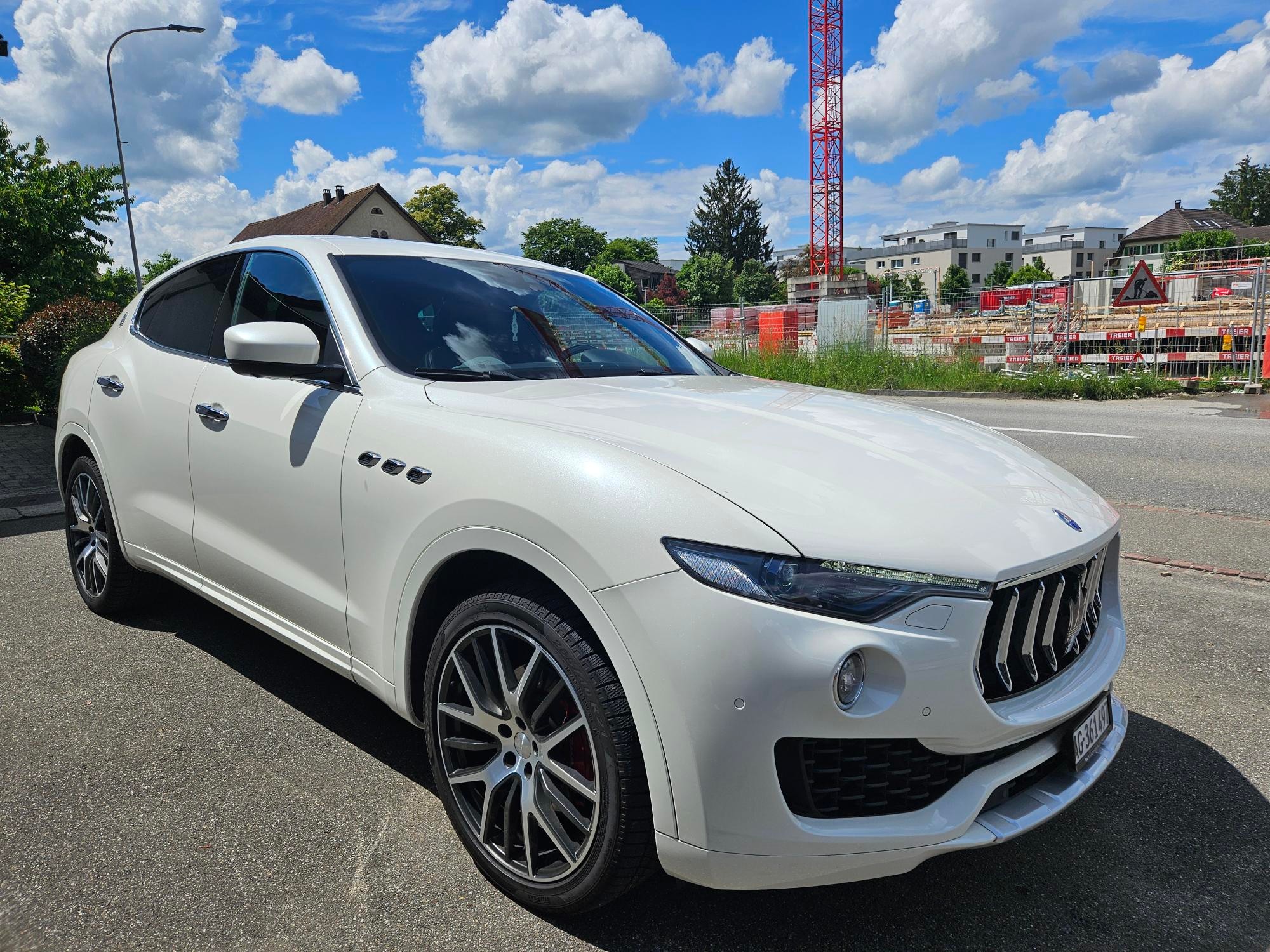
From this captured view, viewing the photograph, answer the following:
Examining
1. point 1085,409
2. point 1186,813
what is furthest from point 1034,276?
point 1186,813

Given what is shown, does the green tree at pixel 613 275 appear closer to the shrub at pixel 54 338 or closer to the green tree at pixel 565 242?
the green tree at pixel 565 242

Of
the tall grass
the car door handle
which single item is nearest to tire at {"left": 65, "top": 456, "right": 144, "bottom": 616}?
the car door handle

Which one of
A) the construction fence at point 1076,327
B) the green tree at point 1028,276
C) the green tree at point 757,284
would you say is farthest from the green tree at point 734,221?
the construction fence at point 1076,327

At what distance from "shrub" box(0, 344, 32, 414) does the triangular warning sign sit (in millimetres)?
17963

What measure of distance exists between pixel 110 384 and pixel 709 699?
3.35 metres

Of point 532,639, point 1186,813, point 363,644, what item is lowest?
point 1186,813

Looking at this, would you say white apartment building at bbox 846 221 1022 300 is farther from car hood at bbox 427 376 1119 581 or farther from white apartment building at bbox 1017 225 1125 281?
car hood at bbox 427 376 1119 581

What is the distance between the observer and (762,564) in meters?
1.84

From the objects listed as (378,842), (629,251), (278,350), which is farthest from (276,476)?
(629,251)

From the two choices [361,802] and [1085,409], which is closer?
[361,802]

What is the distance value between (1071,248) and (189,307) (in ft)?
476

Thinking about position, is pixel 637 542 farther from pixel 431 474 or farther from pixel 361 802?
pixel 361 802

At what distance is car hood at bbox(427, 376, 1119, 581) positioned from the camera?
193 centimetres

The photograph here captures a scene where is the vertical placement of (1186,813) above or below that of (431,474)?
below
